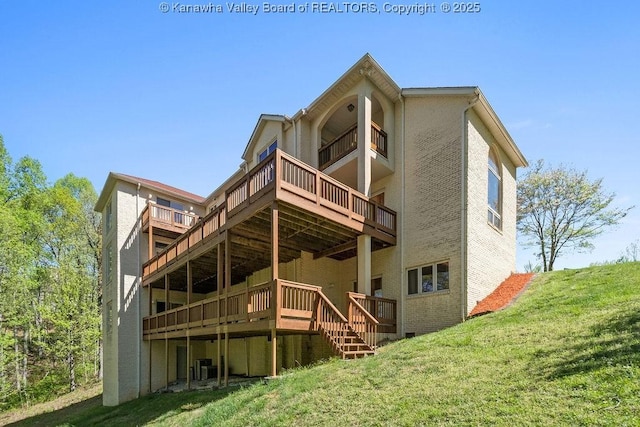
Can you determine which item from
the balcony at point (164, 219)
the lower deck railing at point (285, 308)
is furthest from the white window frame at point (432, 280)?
the balcony at point (164, 219)

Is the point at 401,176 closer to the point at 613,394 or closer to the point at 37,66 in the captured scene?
the point at 613,394

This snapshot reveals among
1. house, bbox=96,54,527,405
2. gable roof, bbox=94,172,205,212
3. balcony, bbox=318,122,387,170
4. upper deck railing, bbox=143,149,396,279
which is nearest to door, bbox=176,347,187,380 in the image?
house, bbox=96,54,527,405

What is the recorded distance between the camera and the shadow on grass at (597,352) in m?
5.26

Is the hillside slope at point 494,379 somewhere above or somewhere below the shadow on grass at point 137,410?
above

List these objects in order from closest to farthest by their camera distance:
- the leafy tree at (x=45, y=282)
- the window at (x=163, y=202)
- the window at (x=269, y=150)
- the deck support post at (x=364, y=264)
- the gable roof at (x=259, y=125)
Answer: the deck support post at (x=364, y=264)
the gable roof at (x=259, y=125)
the window at (x=269, y=150)
the window at (x=163, y=202)
the leafy tree at (x=45, y=282)

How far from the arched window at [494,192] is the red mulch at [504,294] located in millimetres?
2132

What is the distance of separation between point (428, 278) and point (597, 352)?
281 inches

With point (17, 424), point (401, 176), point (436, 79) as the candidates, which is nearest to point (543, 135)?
point (436, 79)

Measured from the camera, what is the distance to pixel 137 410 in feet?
47.4

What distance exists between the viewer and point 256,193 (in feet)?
36.0

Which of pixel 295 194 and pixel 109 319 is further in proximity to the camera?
pixel 109 319

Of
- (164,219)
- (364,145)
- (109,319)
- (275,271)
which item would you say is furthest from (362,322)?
(109,319)

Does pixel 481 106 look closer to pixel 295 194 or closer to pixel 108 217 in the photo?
pixel 295 194

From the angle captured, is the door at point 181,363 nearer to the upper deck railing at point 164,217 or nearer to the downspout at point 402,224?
the upper deck railing at point 164,217
